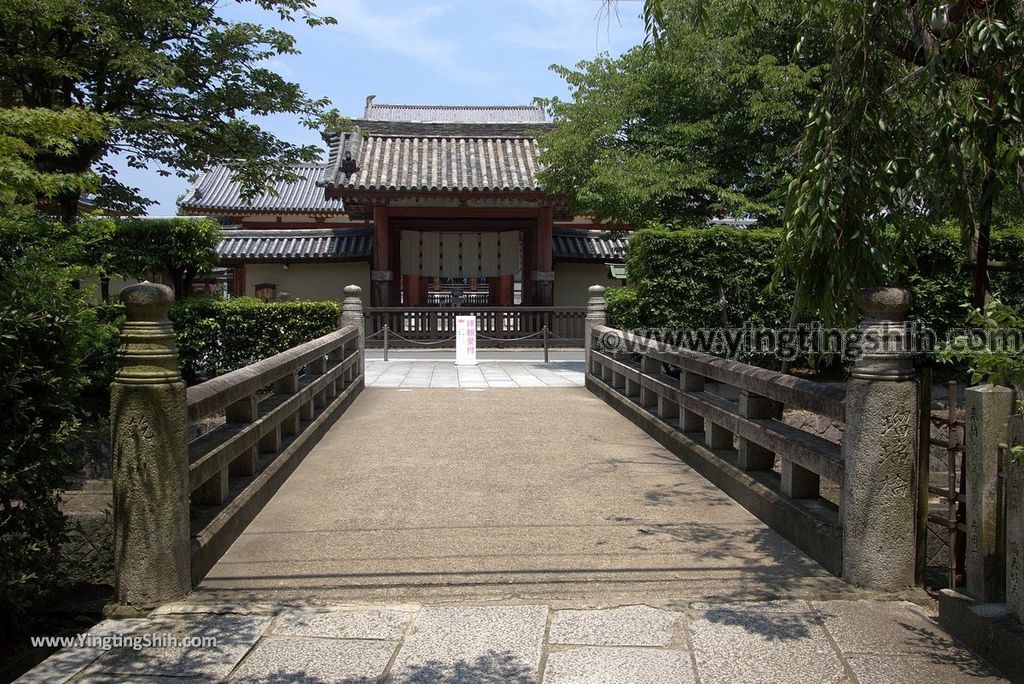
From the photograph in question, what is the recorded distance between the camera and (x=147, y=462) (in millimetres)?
3865

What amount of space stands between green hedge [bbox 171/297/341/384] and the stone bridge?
5933 millimetres

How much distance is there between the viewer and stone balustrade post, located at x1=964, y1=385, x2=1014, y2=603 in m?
3.38

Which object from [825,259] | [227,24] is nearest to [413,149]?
[227,24]

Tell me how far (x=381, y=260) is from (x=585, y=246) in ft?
19.1

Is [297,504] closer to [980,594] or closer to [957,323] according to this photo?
[980,594]

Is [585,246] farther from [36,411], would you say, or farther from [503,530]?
[36,411]

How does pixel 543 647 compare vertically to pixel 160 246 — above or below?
below

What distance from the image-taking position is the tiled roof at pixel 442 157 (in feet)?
63.7

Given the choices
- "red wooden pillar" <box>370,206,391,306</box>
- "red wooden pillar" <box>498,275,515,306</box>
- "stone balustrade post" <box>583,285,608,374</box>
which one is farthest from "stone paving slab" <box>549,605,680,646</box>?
"red wooden pillar" <box>498,275,515,306</box>

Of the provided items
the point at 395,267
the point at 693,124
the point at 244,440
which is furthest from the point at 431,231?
the point at 244,440

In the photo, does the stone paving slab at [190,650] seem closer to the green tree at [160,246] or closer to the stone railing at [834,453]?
the stone railing at [834,453]

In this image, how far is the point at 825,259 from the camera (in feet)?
14.8

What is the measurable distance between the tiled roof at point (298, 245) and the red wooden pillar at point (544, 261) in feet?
15.0

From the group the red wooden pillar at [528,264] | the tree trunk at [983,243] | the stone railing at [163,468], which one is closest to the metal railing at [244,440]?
the stone railing at [163,468]
